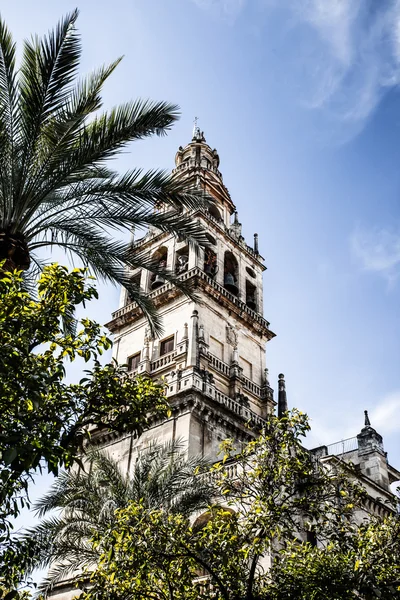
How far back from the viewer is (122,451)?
28.1 metres

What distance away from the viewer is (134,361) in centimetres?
3272

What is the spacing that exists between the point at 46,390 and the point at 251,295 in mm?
28634

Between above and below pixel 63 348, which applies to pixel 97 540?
below

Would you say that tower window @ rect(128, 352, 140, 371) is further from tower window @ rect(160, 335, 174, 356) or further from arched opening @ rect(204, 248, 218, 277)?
arched opening @ rect(204, 248, 218, 277)

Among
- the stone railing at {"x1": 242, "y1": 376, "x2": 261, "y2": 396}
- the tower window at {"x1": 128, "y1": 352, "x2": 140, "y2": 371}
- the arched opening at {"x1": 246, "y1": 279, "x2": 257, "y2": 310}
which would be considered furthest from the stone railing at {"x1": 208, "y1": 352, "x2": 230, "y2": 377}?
the arched opening at {"x1": 246, "y1": 279, "x2": 257, "y2": 310}

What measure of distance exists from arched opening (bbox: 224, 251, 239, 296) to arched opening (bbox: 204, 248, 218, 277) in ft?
3.50

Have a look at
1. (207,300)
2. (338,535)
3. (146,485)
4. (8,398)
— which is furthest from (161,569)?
(207,300)

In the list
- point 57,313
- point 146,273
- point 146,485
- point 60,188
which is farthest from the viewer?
point 146,273

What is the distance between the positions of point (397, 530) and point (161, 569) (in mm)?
4441

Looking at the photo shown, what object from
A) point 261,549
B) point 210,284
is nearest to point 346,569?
point 261,549

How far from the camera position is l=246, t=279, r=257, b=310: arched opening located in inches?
1422

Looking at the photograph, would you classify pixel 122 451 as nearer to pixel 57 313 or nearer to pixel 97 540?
pixel 97 540

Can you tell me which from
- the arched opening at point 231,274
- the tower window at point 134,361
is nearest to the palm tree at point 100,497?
the tower window at point 134,361

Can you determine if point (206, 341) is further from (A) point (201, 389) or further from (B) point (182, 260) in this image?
(B) point (182, 260)
